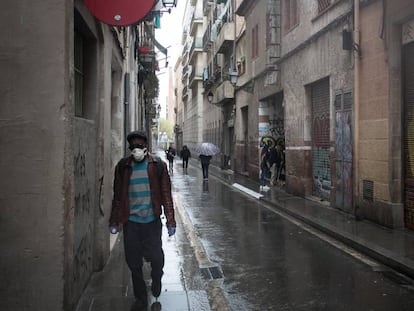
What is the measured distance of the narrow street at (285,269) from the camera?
548 centimetres

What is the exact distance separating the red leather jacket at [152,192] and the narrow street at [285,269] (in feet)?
4.20

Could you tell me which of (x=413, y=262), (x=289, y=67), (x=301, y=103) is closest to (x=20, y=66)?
(x=413, y=262)

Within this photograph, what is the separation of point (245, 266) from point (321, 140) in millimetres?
8063

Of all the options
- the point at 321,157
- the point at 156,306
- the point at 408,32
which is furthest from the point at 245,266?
the point at 321,157

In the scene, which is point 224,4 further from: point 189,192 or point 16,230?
point 16,230

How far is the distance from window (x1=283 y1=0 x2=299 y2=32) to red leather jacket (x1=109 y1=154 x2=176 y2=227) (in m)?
12.0

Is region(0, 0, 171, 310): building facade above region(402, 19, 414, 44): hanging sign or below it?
below

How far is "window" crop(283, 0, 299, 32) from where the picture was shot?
16.2 meters

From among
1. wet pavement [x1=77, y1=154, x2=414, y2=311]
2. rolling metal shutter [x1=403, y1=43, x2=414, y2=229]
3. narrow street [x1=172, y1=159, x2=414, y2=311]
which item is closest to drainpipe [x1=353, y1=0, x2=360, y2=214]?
wet pavement [x1=77, y1=154, x2=414, y2=311]

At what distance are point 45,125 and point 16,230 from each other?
3.03 feet

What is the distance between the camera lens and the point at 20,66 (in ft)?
13.9

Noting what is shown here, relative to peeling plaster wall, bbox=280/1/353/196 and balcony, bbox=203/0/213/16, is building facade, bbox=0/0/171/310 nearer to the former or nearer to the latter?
peeling plaster wall, bbox=280/1/353/196

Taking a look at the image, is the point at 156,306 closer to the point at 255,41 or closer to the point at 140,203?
the point at 140,203

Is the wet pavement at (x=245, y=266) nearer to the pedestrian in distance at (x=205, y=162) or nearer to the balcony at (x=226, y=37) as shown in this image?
the pedestrian in distance at (x=205, y=162)
